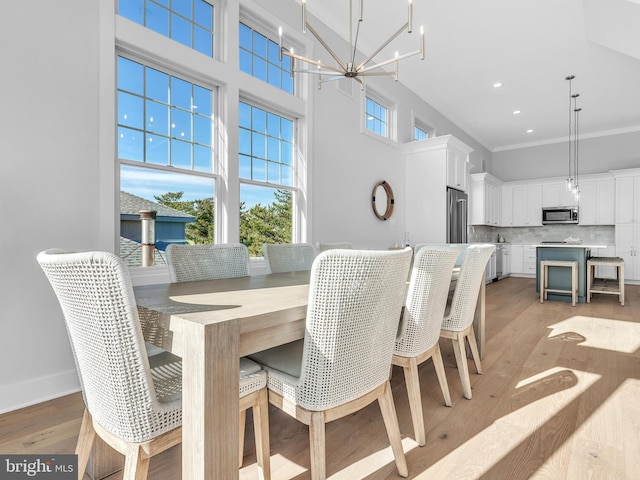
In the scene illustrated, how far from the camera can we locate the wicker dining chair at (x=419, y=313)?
5.29 ft

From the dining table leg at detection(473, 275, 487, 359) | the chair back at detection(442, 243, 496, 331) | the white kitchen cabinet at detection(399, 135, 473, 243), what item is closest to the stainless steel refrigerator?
the white kitchen cabinet at detection(399, 135, 473, 243)

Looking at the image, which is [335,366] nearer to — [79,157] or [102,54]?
[79,157]

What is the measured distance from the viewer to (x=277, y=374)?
4.30ft

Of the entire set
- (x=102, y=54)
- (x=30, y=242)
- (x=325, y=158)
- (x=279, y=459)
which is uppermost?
(x=102, y=54)

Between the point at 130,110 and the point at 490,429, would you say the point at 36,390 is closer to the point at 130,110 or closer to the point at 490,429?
the point at 130,110

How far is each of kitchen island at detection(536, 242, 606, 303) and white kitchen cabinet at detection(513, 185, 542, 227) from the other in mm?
2778

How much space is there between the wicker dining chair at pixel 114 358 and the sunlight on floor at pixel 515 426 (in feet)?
3.54

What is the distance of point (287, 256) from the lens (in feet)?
8.55

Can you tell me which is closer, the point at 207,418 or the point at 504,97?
the point at 207,418

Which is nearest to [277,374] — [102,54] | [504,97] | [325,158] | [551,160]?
[102,54]

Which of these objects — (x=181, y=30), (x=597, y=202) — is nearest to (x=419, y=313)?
(x=181, y=30)

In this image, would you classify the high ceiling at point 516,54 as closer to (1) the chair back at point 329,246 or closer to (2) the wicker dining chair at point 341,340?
(1) the chair back at point 329,246

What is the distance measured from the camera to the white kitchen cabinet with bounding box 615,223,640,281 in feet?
23.2

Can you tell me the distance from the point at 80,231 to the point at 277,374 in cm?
175
